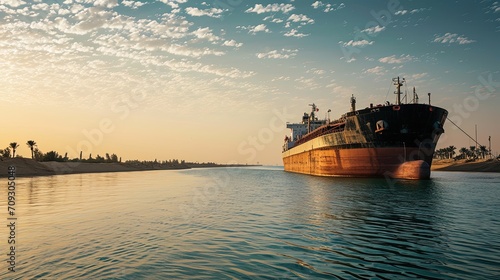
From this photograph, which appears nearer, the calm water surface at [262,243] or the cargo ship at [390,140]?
the calm water surface at [262,243]

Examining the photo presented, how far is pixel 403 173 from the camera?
121 ft

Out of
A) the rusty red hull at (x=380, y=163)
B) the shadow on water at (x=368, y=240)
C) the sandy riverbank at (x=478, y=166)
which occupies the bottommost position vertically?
the sandy riverbank at (x=478, y=166)

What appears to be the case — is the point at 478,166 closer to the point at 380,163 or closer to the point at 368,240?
the point at 380,163

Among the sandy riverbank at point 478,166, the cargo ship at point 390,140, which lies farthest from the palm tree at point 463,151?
the cargo ship at point 390,140

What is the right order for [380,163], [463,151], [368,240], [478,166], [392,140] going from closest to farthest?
[368,240]
[392,140]
[380,163]
[478,166]
[463,151]

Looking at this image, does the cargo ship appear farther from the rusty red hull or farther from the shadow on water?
the shadow on water

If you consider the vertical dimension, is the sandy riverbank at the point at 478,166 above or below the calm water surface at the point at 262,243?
below

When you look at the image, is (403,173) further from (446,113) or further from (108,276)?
(108,276)

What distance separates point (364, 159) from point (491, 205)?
19402 mm

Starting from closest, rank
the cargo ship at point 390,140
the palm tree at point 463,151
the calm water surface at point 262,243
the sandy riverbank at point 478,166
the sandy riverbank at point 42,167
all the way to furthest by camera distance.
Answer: the calm water surface at point 262,243, the cargo ship at point 390,140, the sandy riverbank at point 42,167, the sandy riverbank at point 478,166, the palm tree at point 463,151

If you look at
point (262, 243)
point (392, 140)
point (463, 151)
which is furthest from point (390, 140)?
point (463, 151)

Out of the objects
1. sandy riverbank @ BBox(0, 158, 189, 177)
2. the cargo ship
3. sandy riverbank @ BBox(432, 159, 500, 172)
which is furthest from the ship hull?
sandy riverbank @ BBox(432, 159, 500, 172)

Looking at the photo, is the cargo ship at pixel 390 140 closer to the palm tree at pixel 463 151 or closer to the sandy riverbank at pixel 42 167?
the sandy riverbank at pixel 42 167

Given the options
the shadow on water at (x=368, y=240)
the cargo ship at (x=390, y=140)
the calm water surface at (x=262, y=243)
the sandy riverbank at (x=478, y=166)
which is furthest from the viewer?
the sandy riverbank at (x=478, y=166)
